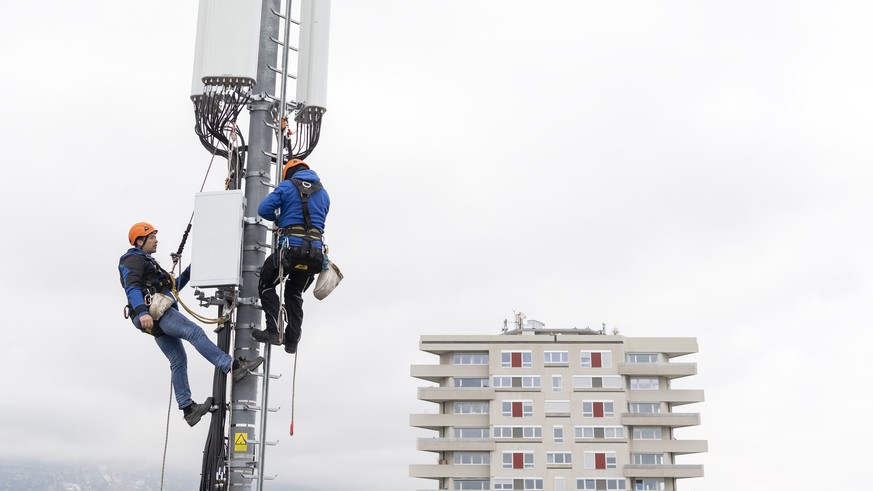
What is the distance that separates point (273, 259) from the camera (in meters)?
9.03

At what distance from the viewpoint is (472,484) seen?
83.8 meters

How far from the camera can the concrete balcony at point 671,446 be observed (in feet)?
278

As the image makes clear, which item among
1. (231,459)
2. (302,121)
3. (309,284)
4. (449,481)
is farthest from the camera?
(449,481)

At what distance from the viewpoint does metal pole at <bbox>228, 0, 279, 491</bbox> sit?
900cm

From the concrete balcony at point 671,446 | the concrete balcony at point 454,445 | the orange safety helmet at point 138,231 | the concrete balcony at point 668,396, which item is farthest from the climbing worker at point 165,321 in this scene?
the concrete balcony at point 668,396

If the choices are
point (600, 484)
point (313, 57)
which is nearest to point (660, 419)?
point (600, 484)

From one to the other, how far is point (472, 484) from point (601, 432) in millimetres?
13845

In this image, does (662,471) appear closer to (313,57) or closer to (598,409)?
(598,409)

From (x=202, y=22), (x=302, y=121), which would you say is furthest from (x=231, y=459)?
(x=202, y=22)

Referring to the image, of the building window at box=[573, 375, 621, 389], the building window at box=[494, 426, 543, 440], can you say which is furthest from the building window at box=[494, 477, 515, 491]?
the building window at box=[573, 375, 621, 389]

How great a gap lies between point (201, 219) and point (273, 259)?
968 mm

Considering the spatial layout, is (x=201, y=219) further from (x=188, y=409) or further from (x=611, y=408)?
(x=611, y=408)

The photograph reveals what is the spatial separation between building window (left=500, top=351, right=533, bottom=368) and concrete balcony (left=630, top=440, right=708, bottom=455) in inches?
526

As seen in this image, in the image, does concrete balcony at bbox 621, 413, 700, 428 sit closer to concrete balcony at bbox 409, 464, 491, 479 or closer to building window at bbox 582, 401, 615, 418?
building window at bbox 582, 401, 615, 418
